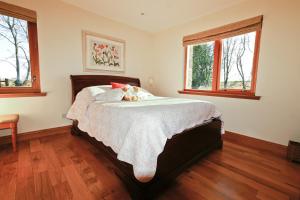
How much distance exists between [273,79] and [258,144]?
1.05m

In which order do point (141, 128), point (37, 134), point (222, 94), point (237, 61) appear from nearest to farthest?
1. point (141, 128)
2. point (37, 134)
3. point (237, 61)
4. point (222, 94)

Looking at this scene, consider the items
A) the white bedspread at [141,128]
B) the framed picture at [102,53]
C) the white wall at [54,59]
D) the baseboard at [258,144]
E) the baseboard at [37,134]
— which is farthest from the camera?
the framed picture at [102,53]

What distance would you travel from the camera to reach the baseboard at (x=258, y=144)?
7.12ft

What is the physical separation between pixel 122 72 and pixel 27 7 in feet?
6.33

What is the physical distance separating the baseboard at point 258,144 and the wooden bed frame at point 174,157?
1.86ft

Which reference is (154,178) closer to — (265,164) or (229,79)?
(265,164)

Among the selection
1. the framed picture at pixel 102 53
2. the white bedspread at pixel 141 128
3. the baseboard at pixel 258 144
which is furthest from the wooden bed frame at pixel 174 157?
the framed picture at pixel 102 53

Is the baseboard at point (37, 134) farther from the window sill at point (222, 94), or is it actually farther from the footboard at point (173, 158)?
the window sill at point (222, 94)

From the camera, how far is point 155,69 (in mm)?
4152

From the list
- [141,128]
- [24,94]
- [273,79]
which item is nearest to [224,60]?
[273,79]

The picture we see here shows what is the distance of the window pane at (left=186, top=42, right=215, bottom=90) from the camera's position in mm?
3068

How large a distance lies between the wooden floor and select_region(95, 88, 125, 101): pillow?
766 mm

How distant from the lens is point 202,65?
3.20 m

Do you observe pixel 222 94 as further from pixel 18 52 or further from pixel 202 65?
pixel 18 52
